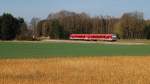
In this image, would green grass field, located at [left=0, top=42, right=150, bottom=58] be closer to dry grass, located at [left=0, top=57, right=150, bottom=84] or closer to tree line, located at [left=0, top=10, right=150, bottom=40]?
dry grass, located at [left=0, top=57, right=150, bottom=84]

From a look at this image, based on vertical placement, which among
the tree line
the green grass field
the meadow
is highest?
the tree line

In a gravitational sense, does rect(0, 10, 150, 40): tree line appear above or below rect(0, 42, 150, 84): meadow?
above

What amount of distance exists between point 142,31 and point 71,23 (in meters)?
29.8

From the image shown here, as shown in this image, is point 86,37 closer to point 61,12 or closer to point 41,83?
point 61,12

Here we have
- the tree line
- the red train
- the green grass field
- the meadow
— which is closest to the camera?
the meadow

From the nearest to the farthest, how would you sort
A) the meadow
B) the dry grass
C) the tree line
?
the dry grass < the meadow < the tree line

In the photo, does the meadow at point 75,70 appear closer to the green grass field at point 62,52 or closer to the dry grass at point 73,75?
the dry grass at point 73,75

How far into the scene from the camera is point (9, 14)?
13600 centimetres

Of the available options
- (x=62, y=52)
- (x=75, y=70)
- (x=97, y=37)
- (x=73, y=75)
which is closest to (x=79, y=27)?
(x=97, y=37)

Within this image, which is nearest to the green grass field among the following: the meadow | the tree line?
the meadow

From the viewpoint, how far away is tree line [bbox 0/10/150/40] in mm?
129125

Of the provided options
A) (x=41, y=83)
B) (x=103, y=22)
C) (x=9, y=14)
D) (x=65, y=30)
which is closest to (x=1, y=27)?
(x=9, y=14)

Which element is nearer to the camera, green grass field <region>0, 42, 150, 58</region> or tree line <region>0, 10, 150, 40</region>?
green grass field <region>0, 42, 150, 58</region>

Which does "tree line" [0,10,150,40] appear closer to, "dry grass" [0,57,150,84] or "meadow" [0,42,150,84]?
"meadow" [0,42,150,84]
